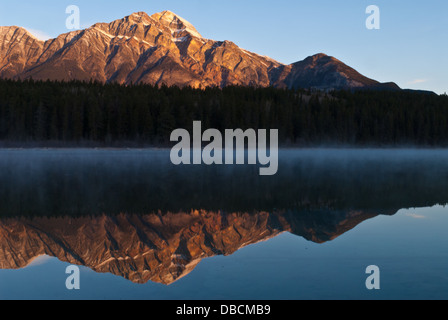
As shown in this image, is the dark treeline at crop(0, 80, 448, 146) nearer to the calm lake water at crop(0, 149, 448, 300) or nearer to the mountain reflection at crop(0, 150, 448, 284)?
the mountain reflection at crop(0, 150, 448, 284)

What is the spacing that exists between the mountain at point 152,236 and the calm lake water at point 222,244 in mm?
47

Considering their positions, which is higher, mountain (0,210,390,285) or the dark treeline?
the dark treeline

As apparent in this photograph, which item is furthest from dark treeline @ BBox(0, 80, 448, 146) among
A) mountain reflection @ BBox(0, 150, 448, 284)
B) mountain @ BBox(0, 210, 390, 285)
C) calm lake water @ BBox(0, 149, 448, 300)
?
mountain @ BBox(0, 210, 390, 285)

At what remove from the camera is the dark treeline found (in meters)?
122

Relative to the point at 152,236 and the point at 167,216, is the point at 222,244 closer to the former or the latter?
the point at 152,236

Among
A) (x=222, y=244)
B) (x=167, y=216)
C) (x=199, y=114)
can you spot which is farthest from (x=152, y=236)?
(x=199, y=114)

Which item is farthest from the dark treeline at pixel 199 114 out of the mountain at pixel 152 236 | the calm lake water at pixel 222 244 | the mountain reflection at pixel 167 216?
the mountain at pixel 152 236

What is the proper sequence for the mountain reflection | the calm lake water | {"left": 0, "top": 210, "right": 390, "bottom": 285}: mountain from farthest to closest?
the mountain reflection
{"left": 0, "top": 210, "right": 390, "bottom": 285}: mountain
the calm lake water

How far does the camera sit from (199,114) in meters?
140

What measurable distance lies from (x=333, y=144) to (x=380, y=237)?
479 ft

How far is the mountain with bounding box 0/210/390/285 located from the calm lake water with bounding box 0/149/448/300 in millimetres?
47

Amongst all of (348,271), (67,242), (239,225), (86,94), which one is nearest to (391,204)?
(239,225)

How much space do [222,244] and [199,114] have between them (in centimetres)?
12616
